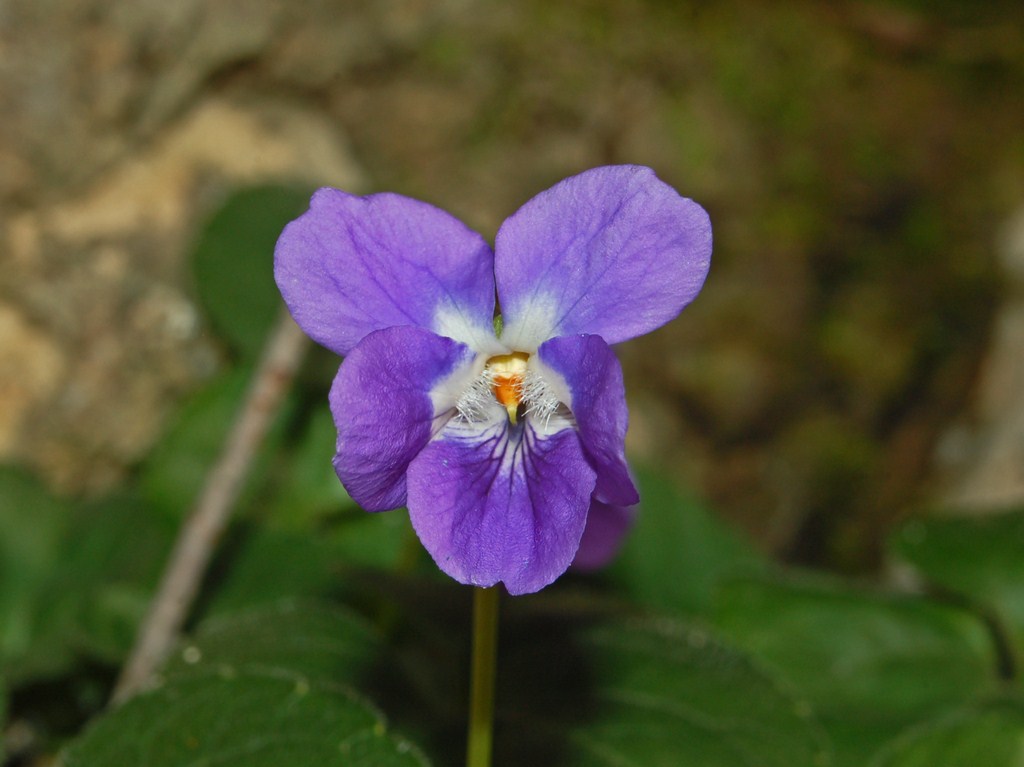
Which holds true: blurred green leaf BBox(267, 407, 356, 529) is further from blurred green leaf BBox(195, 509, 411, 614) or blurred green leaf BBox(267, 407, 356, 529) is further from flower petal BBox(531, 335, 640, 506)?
flower petal BBox(531, 335, 640, 506)

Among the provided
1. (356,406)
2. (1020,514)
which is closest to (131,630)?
(356,406)

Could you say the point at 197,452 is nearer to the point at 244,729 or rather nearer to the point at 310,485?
the point at 310,485

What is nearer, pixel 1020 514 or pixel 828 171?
pixel 1020 514

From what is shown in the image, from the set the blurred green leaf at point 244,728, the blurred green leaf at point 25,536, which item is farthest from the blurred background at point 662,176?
the blurred green leaf at point 244,728

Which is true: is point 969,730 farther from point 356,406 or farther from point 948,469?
point 948,469

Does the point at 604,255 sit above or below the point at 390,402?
above

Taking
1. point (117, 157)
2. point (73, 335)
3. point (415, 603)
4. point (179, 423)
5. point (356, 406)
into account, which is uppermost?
point (117, 157)

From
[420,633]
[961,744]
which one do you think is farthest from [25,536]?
[961,744]
